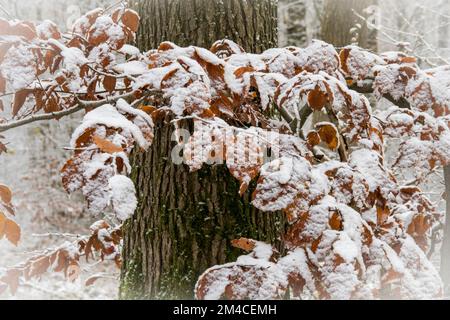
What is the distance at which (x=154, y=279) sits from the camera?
6.15ft

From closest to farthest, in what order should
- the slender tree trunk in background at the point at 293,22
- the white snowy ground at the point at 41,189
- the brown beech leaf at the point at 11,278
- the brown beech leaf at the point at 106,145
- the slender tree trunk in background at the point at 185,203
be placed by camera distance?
the brown beech leaf at the point at 106,145
the slender tree trunk in background at the point at 185,203
the brown beech leaf at the point at 11,278
the white snowy ground at the point at 41,189
the slender tree trunk in background at the point at 293,22

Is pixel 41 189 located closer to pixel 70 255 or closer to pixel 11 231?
pixel 70 255

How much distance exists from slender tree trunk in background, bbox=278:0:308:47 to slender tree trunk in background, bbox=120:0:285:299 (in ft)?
29.4

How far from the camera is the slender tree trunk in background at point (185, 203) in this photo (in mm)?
1801

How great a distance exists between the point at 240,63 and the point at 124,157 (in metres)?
→ 0.54

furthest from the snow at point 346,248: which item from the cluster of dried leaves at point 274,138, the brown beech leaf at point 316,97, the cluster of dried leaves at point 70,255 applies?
the cluster of dried leaves at point 70,255

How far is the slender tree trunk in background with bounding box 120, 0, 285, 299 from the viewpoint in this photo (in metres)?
1.80

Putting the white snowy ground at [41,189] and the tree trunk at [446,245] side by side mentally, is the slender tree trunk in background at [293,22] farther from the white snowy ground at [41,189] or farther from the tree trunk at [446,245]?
the tree trunk at [446,245]

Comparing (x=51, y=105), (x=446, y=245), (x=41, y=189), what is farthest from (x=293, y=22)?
(x=51, y=105)

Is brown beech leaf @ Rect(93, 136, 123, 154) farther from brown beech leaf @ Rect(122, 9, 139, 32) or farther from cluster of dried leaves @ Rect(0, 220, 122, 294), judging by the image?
cluster of dried leaves @ Rect(0, 220, 122, 294)

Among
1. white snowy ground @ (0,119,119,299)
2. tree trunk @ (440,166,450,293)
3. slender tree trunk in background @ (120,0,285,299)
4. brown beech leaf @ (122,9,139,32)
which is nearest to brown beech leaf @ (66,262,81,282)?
slender tree trunk in background @ (120,0,285,299)

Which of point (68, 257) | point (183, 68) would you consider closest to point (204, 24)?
point (183, 68)

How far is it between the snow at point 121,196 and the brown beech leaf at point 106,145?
7 centimetres

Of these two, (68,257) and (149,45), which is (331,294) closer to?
(149,45)
